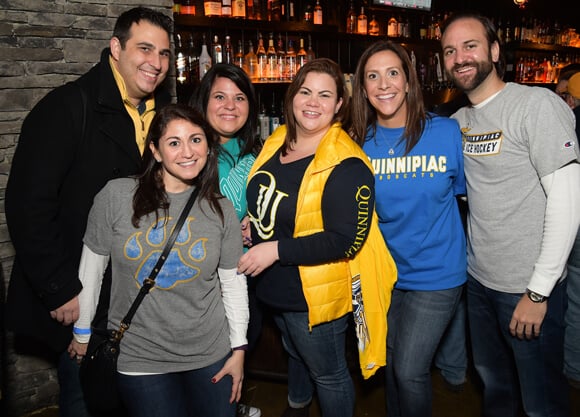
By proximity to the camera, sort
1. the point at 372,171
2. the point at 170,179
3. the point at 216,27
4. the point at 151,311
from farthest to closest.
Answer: the point at 216,27
the point at 372,171
the point at 170,179
the point at 151,311

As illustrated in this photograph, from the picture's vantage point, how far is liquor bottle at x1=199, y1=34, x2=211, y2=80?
3.65 metres

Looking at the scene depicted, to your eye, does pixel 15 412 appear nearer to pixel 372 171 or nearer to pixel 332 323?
pixel 332 323

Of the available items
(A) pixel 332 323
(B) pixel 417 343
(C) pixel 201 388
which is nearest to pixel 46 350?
(C) pixel 201 388

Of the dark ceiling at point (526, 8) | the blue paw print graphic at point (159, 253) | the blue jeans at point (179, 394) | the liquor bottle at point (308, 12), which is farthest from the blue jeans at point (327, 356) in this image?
the dark ceiling at point (526, 8)

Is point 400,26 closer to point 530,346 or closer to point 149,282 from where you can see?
point 530,346

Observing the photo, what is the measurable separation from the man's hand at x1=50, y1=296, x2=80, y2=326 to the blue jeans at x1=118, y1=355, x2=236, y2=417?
29cm

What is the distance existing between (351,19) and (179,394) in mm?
3868

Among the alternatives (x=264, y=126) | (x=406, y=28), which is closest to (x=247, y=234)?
(x=264, y=126)

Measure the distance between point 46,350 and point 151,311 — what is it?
1432 mm

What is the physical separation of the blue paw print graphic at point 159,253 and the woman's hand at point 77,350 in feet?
1.21

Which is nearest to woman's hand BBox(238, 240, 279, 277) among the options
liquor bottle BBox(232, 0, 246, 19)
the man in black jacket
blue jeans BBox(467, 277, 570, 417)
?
the man in black jacket

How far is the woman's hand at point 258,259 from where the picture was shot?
5.85 ft

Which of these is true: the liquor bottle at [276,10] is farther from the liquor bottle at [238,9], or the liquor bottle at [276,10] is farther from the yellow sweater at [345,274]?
the yellow sweater at [345,274]

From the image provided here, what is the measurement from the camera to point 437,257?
1.95 m
